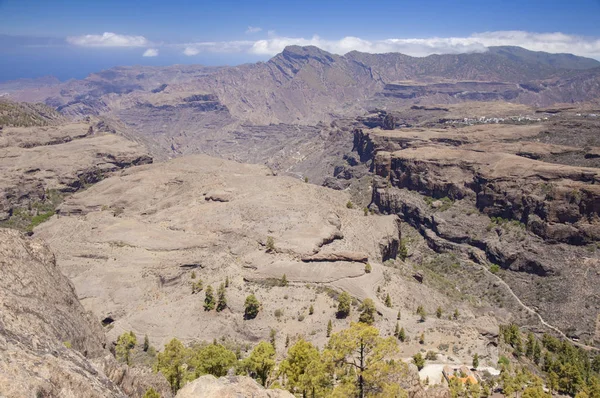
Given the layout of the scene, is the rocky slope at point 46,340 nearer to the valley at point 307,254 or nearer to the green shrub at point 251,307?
the valley at point 307,254

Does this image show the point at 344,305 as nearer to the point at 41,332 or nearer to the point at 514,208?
the point at 41,332

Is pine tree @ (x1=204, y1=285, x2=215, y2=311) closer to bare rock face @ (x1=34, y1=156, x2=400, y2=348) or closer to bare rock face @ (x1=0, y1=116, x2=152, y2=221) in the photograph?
bare rock face @ (x1=34, y1=156, x2=400, y2=348)

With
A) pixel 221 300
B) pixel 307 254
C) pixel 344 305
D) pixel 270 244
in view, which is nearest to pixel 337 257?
pixel 307 254

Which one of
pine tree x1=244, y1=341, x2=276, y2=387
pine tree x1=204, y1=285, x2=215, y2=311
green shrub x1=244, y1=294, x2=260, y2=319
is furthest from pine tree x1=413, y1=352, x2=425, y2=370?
pine tree x1=204, y1=285, x2=215, y2=311

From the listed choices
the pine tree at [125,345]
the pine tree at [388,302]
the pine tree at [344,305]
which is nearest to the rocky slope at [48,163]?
the pine tree at [125,345]

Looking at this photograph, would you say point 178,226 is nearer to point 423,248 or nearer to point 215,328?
point 215,328

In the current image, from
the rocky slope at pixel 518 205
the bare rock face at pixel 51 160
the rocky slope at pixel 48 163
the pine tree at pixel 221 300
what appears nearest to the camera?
the pine tree at pixel 221 300

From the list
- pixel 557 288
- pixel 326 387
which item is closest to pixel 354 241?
pixel 557 288
